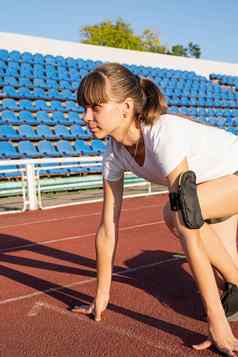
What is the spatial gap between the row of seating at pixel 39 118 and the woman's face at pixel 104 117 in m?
11.4

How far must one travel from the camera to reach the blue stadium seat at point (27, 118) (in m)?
14.2

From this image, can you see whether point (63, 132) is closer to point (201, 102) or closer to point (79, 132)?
point (79, 132)

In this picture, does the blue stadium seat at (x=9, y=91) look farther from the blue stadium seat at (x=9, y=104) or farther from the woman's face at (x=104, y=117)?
the woman's face at (x=104, y=117)

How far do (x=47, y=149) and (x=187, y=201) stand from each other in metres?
11.6

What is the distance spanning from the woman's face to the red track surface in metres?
1.19

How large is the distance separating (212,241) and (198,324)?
0.61 m

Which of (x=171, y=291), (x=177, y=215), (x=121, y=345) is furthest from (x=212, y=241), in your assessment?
(x=171, y=291)

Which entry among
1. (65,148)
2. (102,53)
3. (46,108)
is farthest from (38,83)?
(102,53)

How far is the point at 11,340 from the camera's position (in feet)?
9.89

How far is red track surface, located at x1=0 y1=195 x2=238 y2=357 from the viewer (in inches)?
113

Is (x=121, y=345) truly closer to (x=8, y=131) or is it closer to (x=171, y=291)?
(x=171, y=291)

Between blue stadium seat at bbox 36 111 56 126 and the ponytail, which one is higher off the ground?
the ponytail

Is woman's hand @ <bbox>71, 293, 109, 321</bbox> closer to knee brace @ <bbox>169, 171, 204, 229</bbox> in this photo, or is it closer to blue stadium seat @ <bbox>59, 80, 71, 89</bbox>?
knee brace @ <bbox>169, 171, 204, 229</bbox>

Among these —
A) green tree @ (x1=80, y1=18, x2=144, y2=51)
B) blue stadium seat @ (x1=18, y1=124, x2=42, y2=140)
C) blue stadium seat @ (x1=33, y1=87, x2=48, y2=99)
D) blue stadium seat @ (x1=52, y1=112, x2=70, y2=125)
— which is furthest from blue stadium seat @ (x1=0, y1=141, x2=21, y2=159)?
green tree @ (x1=80, y1=18, x2=144, y2=51)
